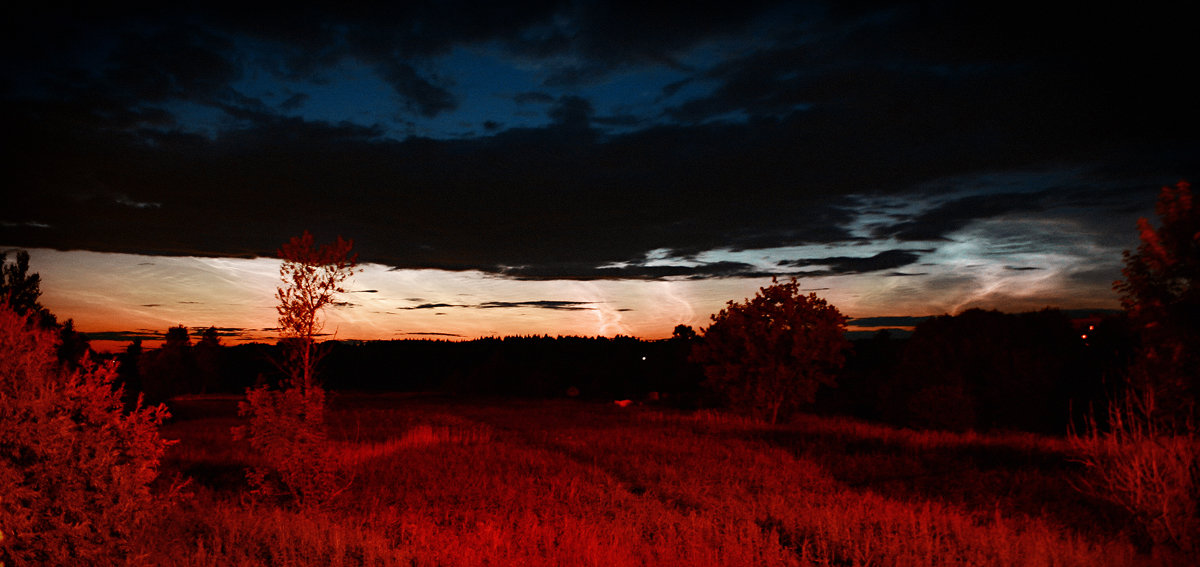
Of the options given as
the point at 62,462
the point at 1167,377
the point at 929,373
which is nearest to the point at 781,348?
the point at 929,373

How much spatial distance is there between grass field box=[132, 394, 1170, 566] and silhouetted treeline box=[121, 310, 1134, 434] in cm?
211

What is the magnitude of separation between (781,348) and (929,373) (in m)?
16.2

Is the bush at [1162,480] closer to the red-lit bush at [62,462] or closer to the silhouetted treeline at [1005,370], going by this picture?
the red-lit bush at [62,462]

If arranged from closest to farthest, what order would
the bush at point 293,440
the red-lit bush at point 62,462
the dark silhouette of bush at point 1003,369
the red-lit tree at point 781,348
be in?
1. the red-lit bush at point 62,462
2. the bush at point 293,440
3. the red-lit tree at point 781,348
4. the dark silhouette of bush at point 1003,369

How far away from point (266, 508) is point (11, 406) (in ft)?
14.0

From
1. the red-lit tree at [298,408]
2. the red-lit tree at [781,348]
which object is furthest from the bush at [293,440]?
the red-lit tree at [781,348]

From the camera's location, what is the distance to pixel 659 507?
36.9 ft

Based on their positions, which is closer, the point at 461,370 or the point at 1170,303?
the point at 1170,303

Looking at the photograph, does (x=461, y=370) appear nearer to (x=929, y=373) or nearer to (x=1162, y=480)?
(x=929, y=373)

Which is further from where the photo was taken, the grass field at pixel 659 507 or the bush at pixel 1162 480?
Answer: the bush at pixel 1162 480

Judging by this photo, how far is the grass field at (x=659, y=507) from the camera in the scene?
814cm

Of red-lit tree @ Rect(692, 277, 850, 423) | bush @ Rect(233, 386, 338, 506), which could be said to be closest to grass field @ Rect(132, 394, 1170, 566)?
bush @ Rect(233, 386, 338, 506)

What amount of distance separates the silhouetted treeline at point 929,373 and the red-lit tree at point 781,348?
4493 millimetres

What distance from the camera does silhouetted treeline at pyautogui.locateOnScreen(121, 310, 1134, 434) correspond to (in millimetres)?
32781
